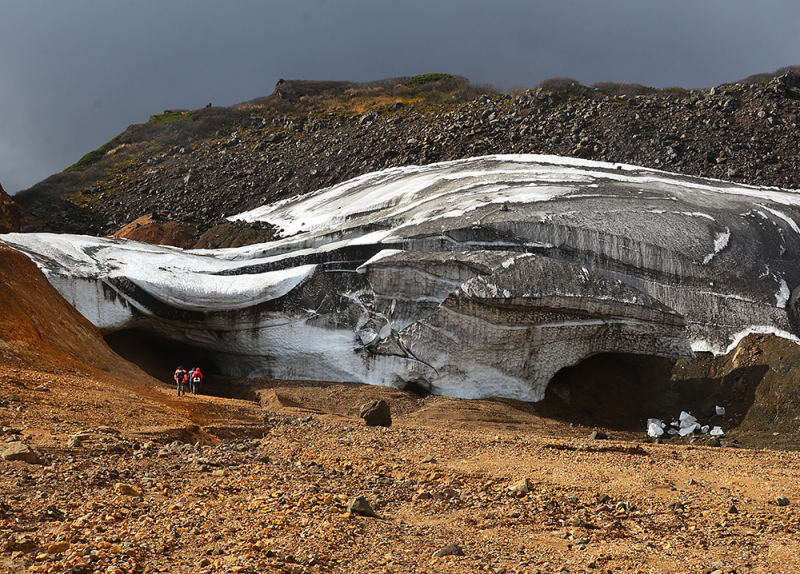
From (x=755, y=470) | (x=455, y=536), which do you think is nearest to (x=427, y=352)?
(x=755, y=470)

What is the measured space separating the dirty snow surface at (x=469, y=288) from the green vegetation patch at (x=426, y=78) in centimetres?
3189

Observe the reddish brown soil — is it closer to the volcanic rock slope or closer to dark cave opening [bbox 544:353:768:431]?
dark cave opening [bbox 544:353:768:431]

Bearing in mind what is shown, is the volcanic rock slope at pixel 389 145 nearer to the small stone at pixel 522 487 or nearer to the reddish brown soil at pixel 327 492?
the reddish brown soil at pixel 327 492

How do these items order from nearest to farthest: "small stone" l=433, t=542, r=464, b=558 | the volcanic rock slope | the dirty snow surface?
"small stone" l=433, t=542, r=464, b=558, the dirty snow surface, the volcanic rock slope

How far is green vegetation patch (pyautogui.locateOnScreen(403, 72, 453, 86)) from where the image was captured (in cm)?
4736

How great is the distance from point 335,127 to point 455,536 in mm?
34273

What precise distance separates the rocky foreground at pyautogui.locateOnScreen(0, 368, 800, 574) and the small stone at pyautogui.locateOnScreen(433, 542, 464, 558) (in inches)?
0.5

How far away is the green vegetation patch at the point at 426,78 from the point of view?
4736 centimetres

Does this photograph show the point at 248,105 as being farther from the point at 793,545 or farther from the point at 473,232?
the point at 793,545

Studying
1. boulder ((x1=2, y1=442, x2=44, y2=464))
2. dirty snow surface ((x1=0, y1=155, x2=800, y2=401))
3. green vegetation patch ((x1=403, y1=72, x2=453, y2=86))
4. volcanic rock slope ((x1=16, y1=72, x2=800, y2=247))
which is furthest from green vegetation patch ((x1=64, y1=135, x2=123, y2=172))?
boulder ((x1=2, y1=442, x2=44, y2=464))

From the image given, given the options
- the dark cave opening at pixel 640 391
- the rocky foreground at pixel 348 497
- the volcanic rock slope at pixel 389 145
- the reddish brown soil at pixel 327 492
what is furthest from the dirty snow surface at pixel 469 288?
the volcanic rock slope at pixel 389 145

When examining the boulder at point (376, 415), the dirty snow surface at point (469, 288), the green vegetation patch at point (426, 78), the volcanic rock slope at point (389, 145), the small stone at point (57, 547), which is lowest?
the boulder at point (376, 415)

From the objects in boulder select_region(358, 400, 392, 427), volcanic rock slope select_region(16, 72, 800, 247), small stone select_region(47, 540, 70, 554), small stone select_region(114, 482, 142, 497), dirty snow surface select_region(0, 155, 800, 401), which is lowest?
boulder select_region(358, 400, 392, 427)

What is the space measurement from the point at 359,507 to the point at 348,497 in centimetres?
52
